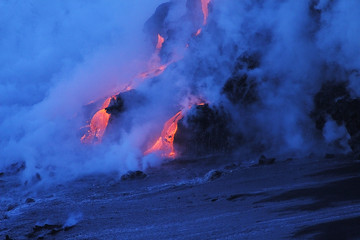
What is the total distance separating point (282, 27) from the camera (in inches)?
453

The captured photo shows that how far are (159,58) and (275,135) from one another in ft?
25.6

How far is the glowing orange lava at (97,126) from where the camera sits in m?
13.5

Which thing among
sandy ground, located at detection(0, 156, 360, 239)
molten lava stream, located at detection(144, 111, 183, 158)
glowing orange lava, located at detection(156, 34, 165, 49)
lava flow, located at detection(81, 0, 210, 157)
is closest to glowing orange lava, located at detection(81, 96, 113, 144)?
lava flow, located at detection(81, 0, 210, 157)

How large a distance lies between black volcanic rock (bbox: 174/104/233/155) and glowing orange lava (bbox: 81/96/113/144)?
11.0 feet

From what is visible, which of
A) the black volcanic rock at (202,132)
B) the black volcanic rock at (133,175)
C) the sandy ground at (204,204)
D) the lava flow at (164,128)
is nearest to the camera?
the sandy ground at (204,204)

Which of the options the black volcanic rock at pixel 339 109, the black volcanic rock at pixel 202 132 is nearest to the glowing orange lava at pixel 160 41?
the black volcanic rock at pixel 202 132


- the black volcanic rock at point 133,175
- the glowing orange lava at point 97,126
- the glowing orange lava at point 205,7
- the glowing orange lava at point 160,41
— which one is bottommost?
the black volcanic rock at point 133,175

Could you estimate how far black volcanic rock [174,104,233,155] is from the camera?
11.1m

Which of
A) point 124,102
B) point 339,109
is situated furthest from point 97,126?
point 339,109

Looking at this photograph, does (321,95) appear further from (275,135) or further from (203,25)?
(203,25)

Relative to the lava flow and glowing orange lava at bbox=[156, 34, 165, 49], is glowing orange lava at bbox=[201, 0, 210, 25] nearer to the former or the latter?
the lava flow

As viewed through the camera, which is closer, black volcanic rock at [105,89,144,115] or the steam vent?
the steam vent

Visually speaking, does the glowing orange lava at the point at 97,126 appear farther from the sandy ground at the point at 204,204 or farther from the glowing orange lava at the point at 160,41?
the glowing orange lava at the point at 160,41

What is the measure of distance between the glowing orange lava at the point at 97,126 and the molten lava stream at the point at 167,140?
244cm
